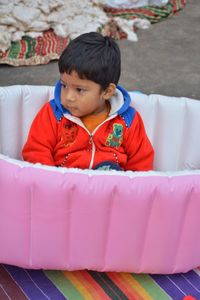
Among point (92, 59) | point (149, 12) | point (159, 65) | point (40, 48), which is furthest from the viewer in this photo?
point (149, 12)

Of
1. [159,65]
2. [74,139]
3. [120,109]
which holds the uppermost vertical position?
[120,109]

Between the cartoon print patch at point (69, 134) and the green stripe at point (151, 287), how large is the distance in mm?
475

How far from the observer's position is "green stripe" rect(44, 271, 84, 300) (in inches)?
63.6

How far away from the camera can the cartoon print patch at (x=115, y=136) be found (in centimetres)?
180

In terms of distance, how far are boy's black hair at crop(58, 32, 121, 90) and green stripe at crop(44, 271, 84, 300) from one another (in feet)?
1.98

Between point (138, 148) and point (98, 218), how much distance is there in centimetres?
45

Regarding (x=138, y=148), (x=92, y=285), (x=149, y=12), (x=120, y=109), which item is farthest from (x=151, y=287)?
(x=149, y=12)

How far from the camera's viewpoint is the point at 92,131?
1.77 m

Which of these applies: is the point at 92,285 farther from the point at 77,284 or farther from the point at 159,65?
the point at 159,65

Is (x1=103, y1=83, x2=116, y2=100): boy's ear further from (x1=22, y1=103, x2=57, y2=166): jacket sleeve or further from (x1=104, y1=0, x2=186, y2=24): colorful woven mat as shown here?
(x1=104, y1=0, x2=186, y2=24): colorful woven mat

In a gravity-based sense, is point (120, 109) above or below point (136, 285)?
above

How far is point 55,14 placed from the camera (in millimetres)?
3205

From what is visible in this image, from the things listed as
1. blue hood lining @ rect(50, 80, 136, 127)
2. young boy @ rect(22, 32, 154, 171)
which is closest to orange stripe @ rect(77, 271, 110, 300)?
young boy @ rect(22, 32, 154, 171)

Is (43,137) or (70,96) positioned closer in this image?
(70,96)
